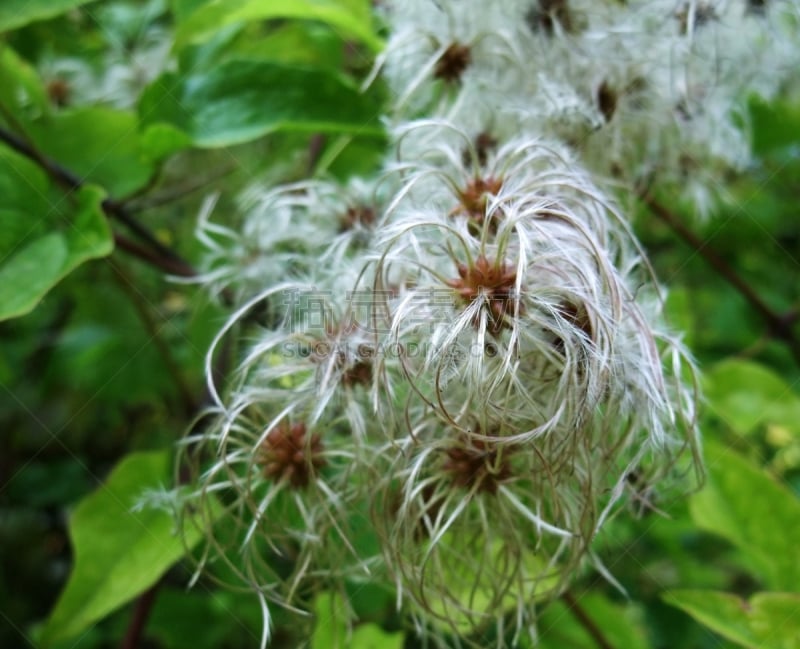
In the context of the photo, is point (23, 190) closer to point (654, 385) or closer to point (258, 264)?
point (258, 264)

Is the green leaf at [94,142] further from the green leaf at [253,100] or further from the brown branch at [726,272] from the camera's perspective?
the brown branch at [726,272]

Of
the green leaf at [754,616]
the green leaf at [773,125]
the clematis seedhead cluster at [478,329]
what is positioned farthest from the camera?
the green leaf at [773,125]

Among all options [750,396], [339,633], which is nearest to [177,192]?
[339,633]

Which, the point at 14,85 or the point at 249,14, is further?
the point at 14,85

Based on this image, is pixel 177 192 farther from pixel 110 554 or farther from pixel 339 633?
pixel 339 633

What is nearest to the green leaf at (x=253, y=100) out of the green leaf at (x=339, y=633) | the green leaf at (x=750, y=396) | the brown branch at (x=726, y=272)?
the brown branch at (x=726, y=272)

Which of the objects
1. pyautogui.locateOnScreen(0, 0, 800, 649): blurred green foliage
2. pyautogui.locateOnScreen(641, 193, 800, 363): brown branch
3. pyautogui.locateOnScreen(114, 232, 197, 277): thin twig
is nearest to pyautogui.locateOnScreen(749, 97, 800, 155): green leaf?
pyautogui.locateOnScreen(0, 0, 800, 649): blurred green foliage

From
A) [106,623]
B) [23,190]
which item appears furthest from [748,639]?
[106,623]
